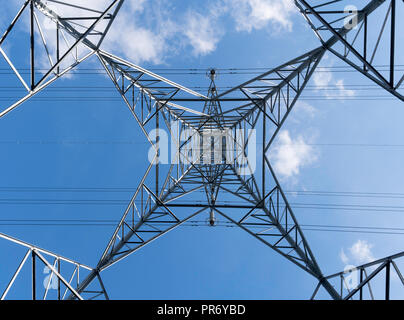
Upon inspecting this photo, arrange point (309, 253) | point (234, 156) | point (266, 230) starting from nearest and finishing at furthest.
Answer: point (309, 253)
point (266, 230)
point (234, 156)

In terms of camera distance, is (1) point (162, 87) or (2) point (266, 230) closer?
(2) point (266, 230)

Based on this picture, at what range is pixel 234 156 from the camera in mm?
17891
